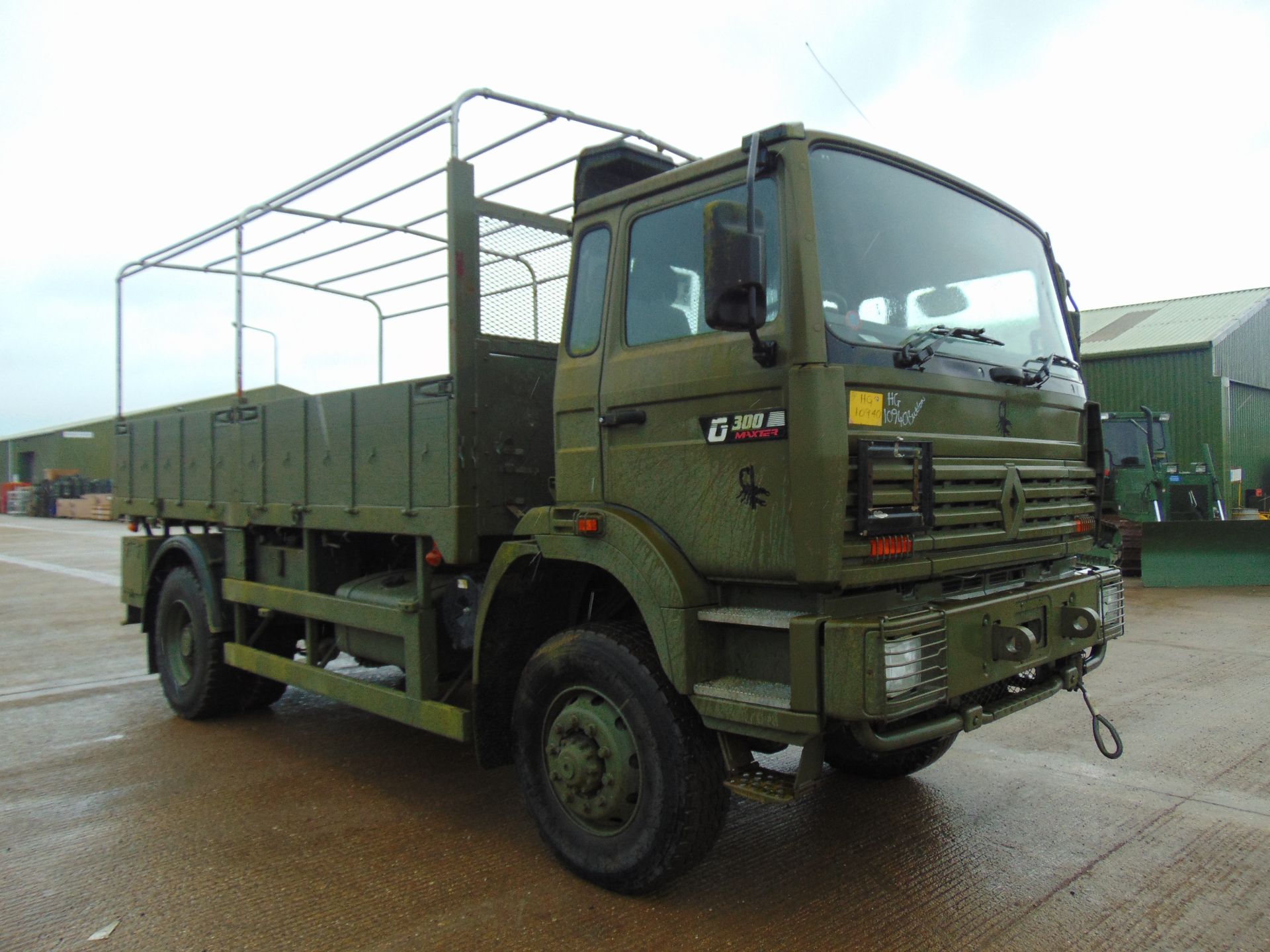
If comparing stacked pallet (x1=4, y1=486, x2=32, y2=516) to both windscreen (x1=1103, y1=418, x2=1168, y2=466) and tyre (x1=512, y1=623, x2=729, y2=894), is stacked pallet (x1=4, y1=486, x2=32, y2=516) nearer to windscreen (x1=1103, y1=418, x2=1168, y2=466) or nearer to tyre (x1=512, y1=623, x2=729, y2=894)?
windscreen (x1=1103, y1=418, x2=1168, y2=466)

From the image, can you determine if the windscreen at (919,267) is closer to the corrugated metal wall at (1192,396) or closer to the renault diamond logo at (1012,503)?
the renault diamond logo at (1012,503)

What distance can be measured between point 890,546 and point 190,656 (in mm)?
5310

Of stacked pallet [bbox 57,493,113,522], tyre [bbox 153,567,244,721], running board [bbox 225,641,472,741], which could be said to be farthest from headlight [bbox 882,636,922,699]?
stacked pallet [bbox 57,493,113,522]

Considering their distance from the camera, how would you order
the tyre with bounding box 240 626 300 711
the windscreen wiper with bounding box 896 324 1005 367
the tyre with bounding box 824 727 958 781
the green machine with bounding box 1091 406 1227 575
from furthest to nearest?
the green machine with bounding box 1091 406 1227 575 < the tyre with bounding box 240 626 300 711 < the tyre with bounding box 824 727 958 781 < the windscreen wiper with bounding box 896 324 1005 367

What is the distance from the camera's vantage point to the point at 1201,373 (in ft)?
66.3

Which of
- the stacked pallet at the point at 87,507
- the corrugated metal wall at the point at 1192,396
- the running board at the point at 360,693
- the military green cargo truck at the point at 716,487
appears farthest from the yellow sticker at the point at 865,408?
the stacked pallet at the point at 87,507

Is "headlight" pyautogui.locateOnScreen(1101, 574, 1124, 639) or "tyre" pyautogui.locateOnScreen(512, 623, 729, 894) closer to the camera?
"tyre" pyautogui.locateOnScreen(512, 623, 729, 894)

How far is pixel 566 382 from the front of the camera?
4.03 m

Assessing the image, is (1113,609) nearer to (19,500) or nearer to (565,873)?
(565,873)

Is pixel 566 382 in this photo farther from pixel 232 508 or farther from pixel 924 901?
pixel 232 508

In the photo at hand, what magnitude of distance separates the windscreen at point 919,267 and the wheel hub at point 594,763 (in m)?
1.62

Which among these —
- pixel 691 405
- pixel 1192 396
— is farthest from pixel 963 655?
pixel 1192 396

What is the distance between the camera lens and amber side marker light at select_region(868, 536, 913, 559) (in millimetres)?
3082

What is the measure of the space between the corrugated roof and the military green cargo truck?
18.9 meters
